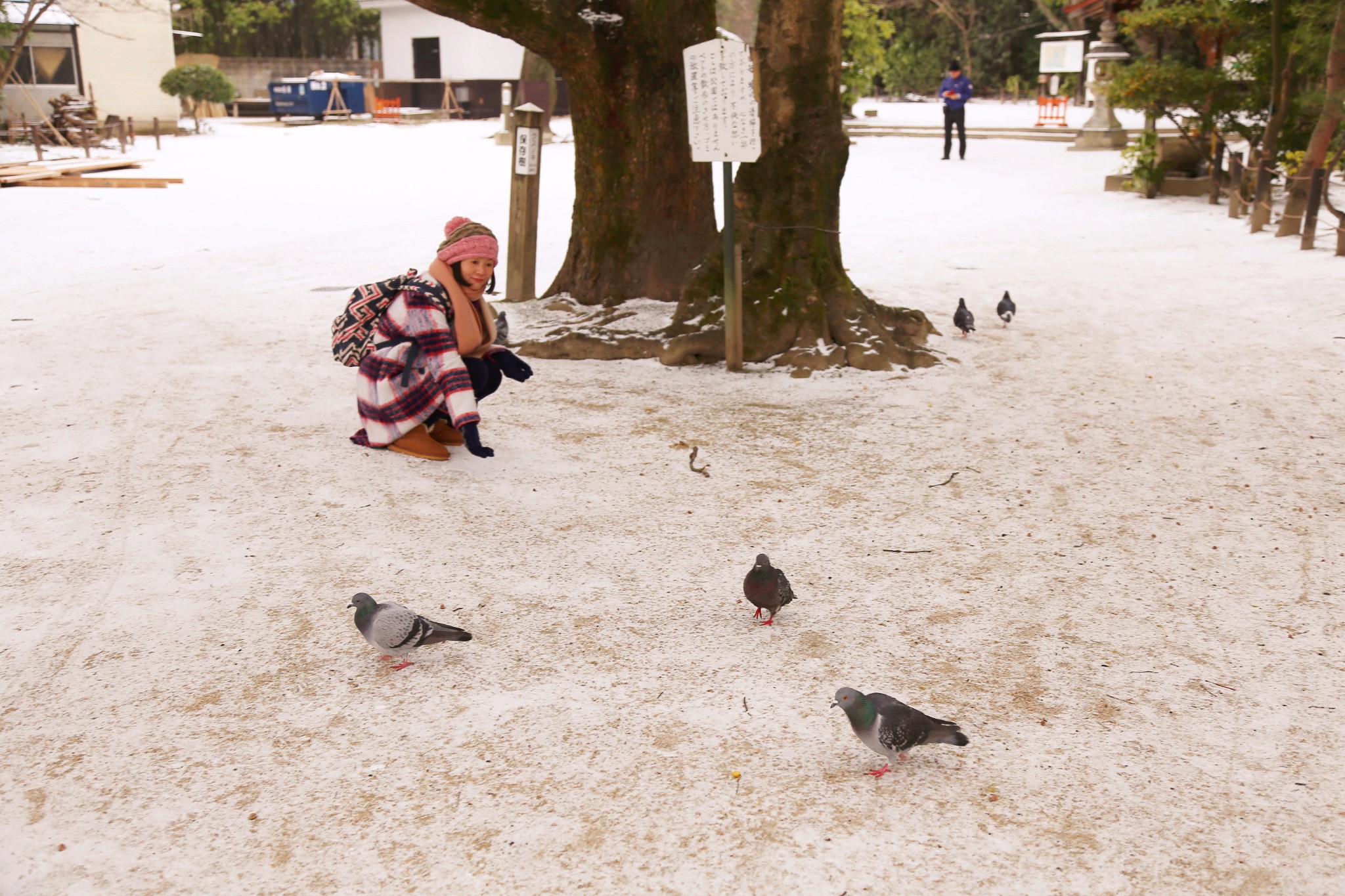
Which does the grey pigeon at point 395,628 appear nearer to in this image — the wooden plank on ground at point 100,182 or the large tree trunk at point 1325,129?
the large tree trunk at point 1325,129

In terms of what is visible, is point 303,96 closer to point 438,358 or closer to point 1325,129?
point 1325,129

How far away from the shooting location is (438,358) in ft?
17.5

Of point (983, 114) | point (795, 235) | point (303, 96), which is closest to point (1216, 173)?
point (795, 235)

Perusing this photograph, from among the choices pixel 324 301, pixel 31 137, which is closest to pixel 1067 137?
pixel 324 301

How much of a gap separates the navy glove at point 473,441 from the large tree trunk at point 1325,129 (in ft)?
33.3

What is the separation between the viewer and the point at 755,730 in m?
3.34

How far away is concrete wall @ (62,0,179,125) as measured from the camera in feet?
93.4

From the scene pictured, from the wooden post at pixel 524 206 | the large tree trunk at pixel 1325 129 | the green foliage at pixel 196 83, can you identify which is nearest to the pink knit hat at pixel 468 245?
the wooden post at pixel 524 206

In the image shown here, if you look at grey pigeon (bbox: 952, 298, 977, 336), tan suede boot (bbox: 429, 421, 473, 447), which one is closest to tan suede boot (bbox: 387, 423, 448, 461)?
tan suede boot (bbox: 429, 421, 473, 447)

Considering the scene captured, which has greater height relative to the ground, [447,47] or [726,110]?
[447,47]

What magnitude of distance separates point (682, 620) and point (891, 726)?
1.22m

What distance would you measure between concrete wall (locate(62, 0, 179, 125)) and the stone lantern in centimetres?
2309

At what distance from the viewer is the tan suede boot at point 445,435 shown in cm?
585

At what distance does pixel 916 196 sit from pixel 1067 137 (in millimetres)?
11559
